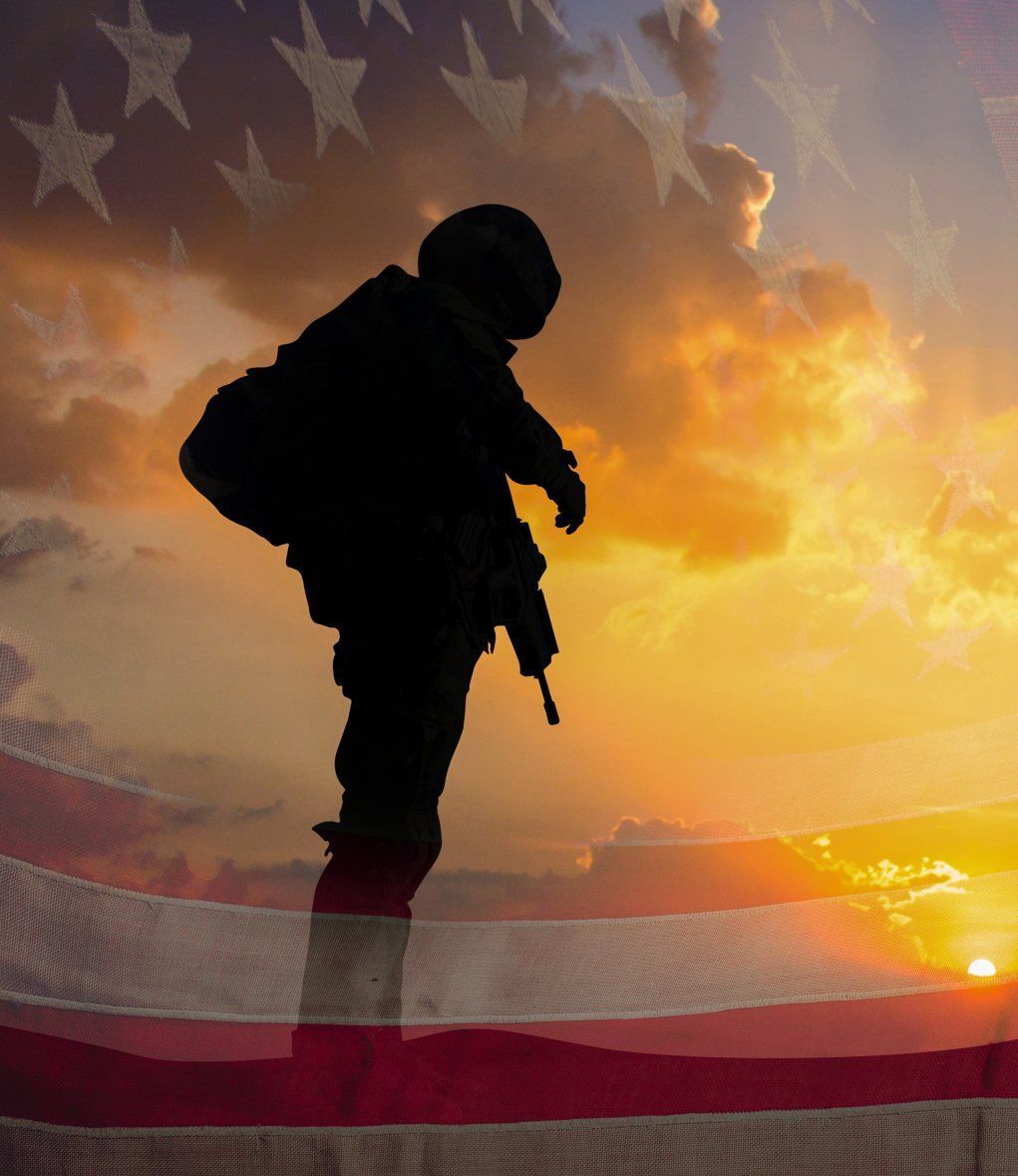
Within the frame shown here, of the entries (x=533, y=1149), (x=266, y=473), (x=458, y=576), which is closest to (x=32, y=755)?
(x=266, y=473)

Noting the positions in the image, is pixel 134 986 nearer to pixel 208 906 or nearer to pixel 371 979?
pixel 208 906

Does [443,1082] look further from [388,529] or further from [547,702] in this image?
[388,529]

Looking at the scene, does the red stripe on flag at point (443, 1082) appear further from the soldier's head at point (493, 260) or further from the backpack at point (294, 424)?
the soldier's head at point (493, 260)

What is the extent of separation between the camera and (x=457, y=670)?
7.28 feet

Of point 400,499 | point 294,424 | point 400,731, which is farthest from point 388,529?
point 400,731

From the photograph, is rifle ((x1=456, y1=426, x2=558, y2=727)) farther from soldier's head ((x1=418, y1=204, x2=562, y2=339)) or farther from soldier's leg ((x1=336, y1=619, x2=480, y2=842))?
soldier's head ((x1=418, y1=204, x2=562, y2=339))

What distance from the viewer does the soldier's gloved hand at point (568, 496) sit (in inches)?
87.9

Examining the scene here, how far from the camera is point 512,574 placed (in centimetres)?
234

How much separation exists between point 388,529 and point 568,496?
15.0 inches

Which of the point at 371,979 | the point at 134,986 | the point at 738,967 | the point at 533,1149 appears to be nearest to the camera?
the point at 533,1149

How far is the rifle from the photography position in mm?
2197

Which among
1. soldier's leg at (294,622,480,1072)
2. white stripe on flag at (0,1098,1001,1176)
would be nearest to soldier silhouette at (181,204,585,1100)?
soldier's leg at (294,622,480,1072)

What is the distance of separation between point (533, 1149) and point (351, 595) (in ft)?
3.35

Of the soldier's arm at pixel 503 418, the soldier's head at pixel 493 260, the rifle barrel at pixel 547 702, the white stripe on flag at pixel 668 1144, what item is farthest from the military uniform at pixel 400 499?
the white stripe on flag at pixel 668 1144
